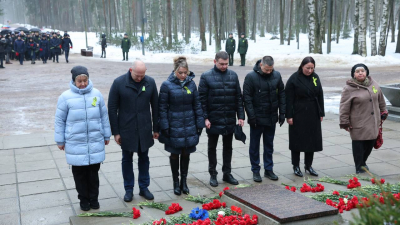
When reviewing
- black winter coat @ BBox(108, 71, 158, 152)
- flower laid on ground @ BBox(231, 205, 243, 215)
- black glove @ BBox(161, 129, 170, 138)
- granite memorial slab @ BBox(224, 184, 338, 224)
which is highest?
black winter coat @ BBox(108, 71, 158, 152)

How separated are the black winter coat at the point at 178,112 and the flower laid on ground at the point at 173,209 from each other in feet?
3.16

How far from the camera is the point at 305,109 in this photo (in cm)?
677

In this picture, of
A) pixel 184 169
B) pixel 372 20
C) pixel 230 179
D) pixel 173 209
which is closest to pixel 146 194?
pixel 184 169

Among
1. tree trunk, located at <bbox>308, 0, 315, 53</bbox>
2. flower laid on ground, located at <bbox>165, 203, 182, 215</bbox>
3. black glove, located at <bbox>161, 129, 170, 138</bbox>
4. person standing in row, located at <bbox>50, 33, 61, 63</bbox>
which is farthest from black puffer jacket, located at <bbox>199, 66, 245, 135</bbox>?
person standing in row, located at <bbox>50, 33, 61, 63</bbox>

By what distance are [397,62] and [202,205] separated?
23.7 m

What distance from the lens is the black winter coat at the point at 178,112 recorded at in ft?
19.5

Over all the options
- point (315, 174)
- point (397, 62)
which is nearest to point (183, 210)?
point (315, 174)

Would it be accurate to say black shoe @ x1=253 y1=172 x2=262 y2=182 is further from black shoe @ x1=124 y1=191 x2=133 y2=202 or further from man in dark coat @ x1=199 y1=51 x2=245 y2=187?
black shoe @ x1=124 y1=191 x2=133 y2=202

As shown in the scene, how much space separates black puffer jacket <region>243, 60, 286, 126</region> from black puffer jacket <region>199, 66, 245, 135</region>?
247 mm

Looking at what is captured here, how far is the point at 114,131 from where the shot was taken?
229 inches

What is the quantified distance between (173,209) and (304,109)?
8.85 ft

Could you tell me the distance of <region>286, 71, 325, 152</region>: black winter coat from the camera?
6.74 metres

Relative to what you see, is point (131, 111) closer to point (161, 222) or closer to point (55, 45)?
point (161, 222)

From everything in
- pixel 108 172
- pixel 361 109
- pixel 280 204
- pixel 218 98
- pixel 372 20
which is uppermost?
pixel 372 20
